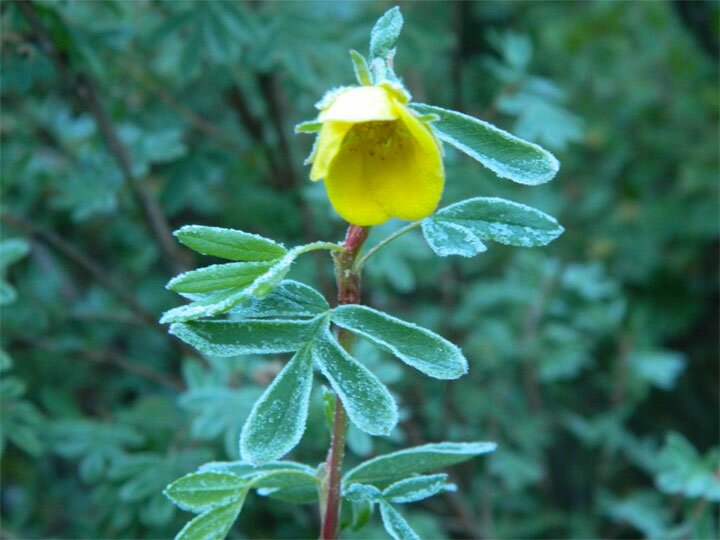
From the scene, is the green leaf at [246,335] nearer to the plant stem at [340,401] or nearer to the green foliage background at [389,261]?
the plant stem at [340,401]

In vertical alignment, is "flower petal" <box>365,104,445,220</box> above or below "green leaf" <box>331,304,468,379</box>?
above

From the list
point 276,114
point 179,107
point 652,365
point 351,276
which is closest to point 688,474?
point 652,365

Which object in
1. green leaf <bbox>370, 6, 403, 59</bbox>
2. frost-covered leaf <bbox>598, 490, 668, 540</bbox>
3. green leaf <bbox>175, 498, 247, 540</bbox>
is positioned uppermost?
green leaf <bbox>370, 6, 403, 59</bbox>

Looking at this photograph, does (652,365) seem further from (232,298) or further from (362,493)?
(232,298)

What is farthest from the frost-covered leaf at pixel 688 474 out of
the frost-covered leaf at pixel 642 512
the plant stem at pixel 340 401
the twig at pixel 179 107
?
the twig at pixel 179 107

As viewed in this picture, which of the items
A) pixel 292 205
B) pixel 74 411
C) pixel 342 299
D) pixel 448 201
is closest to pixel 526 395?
pixel 448 201

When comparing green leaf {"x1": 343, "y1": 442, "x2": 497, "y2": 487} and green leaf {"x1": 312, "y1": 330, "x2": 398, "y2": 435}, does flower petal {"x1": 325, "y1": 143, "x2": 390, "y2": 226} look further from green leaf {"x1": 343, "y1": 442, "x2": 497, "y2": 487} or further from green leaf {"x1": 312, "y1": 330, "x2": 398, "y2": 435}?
green leaf {"x1": 343, "y1": 442, "x2": 497, "y2": 487}

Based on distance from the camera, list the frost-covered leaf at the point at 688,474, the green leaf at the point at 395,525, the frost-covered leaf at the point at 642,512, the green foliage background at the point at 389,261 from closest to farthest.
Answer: the green leaf at the point at 395,525
the frost-covered leaf at the point at 688,474
the green foliage background at the point at 389,261
the frost-covered leaf at the point at 642,512

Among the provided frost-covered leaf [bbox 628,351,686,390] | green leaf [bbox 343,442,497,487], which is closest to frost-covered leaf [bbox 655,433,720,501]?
frost-covered leaf [bbox 628,351,686,390]
